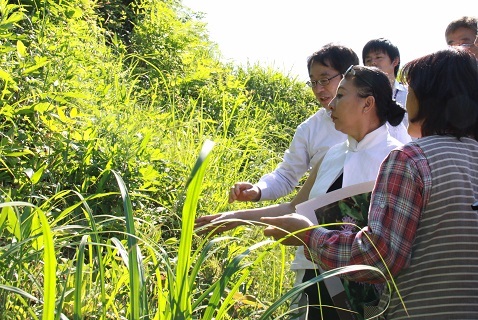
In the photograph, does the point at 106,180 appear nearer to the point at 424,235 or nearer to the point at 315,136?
the point at 315,136

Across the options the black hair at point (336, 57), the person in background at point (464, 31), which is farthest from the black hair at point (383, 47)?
the black hair at point (336, 57)

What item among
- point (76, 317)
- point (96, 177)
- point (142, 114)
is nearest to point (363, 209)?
point (76, 317)

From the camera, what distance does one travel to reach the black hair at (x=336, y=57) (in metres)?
3.85

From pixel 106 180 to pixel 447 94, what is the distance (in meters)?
2.26

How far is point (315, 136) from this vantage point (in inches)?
146

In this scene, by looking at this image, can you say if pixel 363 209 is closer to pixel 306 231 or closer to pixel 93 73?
pixel 306 231

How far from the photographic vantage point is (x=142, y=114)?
5.17 metres

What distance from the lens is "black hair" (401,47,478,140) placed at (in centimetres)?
232

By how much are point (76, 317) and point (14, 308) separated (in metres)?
0.70

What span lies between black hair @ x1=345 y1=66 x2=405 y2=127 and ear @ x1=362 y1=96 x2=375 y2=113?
0.06 ft

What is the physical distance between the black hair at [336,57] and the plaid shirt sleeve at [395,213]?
1649 mm

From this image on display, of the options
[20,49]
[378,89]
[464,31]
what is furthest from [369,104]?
[464,31]

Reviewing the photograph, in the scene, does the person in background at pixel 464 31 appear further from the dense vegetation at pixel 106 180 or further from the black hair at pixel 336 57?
the dense vegetation at pixel 106 180

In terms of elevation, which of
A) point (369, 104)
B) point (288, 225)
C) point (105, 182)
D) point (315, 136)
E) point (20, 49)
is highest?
point (20, 49)
